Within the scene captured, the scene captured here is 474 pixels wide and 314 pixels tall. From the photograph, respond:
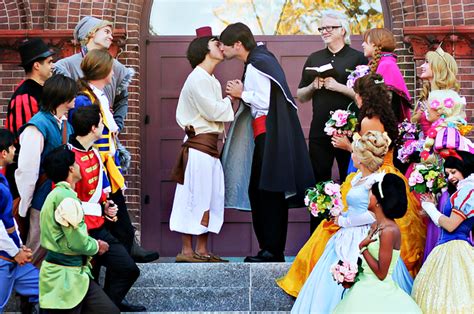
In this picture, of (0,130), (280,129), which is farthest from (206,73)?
(0,130)

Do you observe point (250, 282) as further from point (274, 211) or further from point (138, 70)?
point (138, 70)

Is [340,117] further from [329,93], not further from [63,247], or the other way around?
[63,247]

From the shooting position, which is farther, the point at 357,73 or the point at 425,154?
the point at 357,73

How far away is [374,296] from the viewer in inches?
275

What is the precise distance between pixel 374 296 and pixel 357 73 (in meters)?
2.94

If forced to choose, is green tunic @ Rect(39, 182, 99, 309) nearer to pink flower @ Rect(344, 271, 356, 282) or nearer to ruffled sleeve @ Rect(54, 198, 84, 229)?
ruffled sleeve @ Rect(54, 198, 84, 229)

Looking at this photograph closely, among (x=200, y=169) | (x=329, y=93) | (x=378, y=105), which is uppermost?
(x=329, y=93)

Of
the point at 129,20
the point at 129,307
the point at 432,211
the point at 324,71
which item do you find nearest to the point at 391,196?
the point at 432,211

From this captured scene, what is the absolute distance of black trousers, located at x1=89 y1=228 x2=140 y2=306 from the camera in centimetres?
820

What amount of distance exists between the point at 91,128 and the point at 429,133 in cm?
262

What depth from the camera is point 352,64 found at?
9922mm

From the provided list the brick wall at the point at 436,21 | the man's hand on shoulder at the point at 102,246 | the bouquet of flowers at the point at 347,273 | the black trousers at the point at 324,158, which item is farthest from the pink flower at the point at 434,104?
the man's hand on shoulder at the point at 102,246

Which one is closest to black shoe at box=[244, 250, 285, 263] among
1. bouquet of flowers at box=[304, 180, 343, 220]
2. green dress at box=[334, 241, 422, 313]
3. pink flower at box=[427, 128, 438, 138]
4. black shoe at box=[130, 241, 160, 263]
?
black shoe at box=[130, 241, 160, 263]

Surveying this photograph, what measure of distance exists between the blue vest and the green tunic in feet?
2.02
